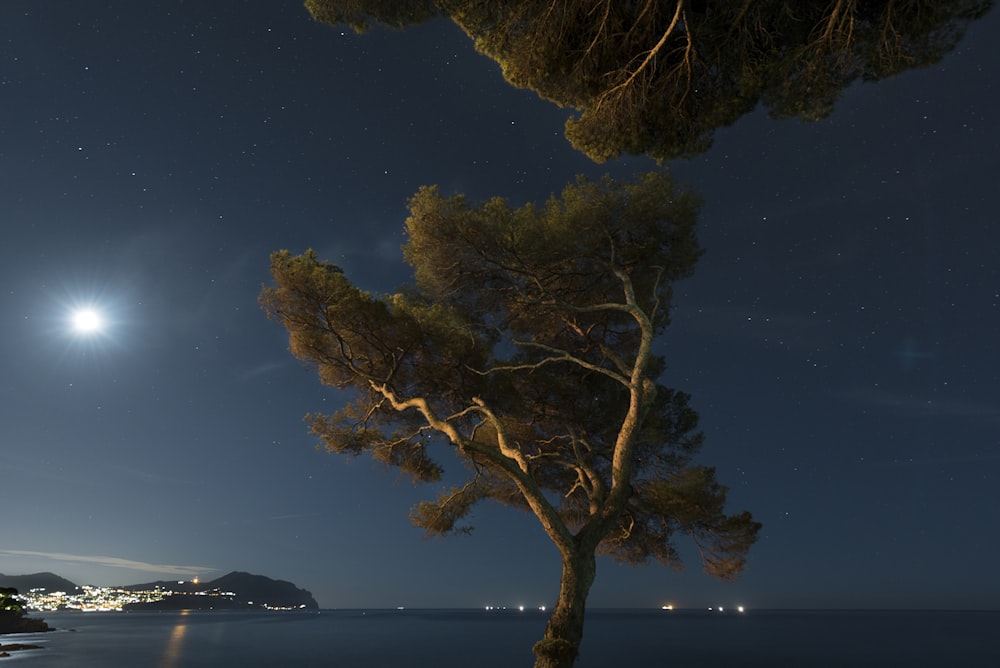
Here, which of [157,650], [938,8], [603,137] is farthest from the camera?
[157,650]

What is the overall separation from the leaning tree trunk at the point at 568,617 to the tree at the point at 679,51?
5509 millimetres

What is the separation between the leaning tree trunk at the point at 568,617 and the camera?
7660mm

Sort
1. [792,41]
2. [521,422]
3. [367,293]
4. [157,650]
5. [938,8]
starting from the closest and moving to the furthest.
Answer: [938,8]
[792,41]
[367,293]
[521,422]
[157,650]

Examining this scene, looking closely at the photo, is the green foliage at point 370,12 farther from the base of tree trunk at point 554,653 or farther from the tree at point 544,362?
the base of tree trunk at point 554,653

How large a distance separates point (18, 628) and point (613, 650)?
5164 centimetres

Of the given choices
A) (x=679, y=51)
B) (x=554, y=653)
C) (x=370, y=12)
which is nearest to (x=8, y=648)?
(x=554, y=653)

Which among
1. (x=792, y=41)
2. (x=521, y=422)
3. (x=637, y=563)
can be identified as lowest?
(x=637, y=563)

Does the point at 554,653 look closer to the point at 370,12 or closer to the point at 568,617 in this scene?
the point at 568,617

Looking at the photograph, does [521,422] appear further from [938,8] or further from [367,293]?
[938,8]

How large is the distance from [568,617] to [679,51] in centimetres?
716

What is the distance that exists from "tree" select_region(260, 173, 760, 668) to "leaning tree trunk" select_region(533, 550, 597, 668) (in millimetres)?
24

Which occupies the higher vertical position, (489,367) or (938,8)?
(938,8)

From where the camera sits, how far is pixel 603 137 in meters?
7.77

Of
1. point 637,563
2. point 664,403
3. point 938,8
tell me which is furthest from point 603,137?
point 637,563
